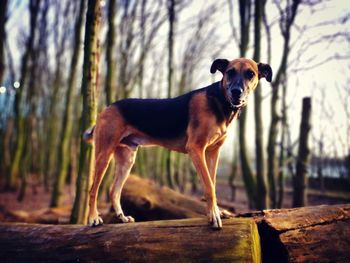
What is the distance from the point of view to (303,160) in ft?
26.3

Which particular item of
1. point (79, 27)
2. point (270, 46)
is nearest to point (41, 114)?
point (79, 27)

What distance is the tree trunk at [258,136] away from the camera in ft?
30.3

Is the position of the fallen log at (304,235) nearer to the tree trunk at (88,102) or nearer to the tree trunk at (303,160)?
the tree trunk at (88,102)

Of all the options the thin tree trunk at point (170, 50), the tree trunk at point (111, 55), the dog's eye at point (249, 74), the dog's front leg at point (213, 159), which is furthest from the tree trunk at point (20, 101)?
the dog's eye at point (249, 74)

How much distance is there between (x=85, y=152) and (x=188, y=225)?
10.6ft

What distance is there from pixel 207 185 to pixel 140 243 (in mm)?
990

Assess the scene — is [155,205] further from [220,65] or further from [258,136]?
[258,136]

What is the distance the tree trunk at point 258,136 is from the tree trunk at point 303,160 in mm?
1122

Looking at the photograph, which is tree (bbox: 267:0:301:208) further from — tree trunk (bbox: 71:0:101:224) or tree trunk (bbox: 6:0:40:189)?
tree trunk (bbox: 6:0:40:189)

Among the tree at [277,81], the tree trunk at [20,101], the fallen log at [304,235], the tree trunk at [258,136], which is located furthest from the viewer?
the tree trunk at [20,101]

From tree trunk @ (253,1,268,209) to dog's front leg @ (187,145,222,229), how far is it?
18.6ft

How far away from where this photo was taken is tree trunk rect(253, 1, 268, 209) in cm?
923

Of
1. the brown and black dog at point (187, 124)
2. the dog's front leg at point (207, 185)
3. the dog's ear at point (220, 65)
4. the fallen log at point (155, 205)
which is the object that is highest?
the dog's ear at point (220, 65)

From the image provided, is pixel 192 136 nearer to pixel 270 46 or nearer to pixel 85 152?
pixel 85 152
